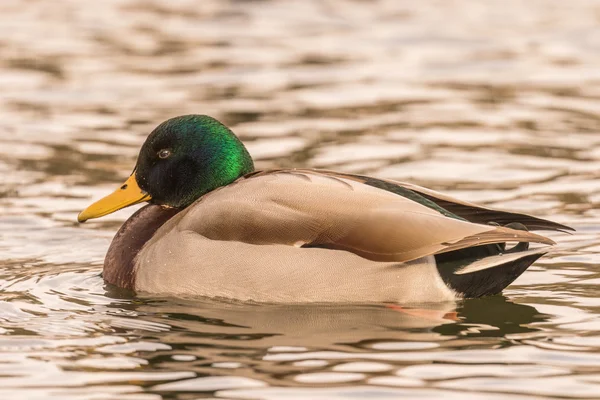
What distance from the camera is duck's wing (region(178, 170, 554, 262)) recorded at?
721 centimetres

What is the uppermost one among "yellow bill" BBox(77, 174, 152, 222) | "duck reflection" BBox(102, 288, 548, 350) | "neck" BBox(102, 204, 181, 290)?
"yellow bill" BBox(77, 174, 152, 222)

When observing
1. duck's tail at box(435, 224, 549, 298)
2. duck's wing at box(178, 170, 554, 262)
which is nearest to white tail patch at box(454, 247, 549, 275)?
duck's tail at box(435, 224, 549, 298)

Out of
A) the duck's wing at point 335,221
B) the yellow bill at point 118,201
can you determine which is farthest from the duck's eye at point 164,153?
the duck's wing at point 335,221

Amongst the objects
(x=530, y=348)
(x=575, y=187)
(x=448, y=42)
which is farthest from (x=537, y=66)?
(x=530, y=348)

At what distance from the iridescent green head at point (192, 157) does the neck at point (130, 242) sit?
0.14 metres

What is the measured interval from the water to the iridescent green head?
0.74m

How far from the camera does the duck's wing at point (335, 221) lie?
721cm

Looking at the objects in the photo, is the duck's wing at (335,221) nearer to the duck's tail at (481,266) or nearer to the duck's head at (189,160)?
the duck's tail at (481,266)

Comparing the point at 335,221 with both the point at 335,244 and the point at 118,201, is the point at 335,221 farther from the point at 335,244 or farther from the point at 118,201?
the point at 118,201

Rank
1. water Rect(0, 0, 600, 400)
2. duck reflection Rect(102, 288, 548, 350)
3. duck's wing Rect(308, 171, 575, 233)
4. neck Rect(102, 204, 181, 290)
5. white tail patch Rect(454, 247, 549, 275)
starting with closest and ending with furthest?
water Rect(0, 0, 600, 400)
duck reflection Rect(102, 288, 548, 350)
white tail patch Rect(454, 247, 549, 275)
duck's wing Rect(308, 171, 575, 233)
neck Rect(102, 204, 181, 290)

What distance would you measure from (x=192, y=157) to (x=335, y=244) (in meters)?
1.24

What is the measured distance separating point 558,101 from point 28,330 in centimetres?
764

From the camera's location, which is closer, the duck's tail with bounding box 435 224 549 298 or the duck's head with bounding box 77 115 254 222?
the duck's tail with bounding box 435 224 549 298

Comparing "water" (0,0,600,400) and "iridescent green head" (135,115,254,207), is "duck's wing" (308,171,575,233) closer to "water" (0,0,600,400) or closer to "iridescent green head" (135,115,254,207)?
"water" (0,0,600,400)
